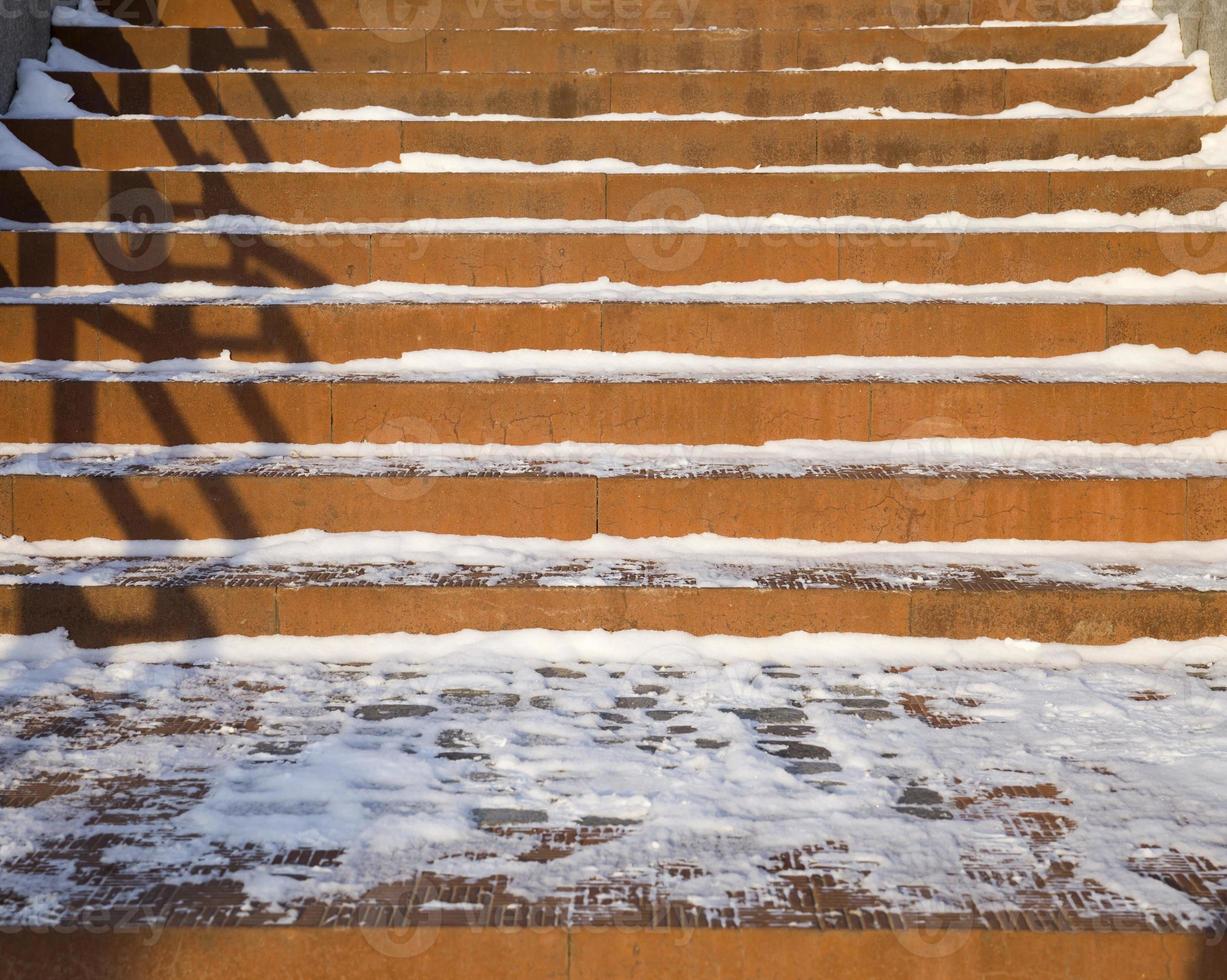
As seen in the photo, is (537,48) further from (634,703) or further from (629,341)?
(634,703)

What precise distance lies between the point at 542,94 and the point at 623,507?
2.78 metres

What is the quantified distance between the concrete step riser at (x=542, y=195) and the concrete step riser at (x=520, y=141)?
36cm

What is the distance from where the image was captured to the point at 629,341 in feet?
15.1

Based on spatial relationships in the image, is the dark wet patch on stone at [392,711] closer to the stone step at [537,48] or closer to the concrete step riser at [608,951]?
the concrete step riser at [608,951]

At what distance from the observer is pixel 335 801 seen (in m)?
2.52

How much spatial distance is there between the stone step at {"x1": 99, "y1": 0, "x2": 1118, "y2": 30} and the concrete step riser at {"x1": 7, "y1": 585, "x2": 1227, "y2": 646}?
13.0 feet

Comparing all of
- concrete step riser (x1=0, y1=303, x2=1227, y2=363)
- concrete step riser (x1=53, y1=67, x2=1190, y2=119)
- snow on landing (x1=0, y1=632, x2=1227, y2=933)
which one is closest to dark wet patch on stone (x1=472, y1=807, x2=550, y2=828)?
snow on landing (x1=0, y1=632, x2=1227, y2=933)

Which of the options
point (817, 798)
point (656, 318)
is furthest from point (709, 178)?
point (817, 798)

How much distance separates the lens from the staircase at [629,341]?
348 centimetres

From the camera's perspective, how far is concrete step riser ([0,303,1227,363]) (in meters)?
4.48

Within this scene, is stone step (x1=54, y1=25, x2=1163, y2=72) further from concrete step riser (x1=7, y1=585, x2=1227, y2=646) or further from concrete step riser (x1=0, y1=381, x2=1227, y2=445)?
concrete step riser (x1=7, y1=585, x2=1227, y2=646)

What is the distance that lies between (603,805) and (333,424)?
7.11 ft

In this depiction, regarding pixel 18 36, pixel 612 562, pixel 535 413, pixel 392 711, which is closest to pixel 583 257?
pixel 535 413

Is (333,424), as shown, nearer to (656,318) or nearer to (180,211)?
(656,318)
